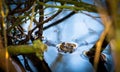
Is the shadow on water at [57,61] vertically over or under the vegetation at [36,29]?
under

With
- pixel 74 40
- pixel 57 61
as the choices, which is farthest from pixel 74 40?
pixel 57 61

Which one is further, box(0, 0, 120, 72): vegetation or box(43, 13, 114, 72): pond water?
box(43, 13, 114, 72): pond water

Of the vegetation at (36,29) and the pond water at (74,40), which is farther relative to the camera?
the pond water at (74,40)

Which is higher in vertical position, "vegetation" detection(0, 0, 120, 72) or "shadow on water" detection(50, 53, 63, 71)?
"vegetation" detection(0, 0, 120, 72)

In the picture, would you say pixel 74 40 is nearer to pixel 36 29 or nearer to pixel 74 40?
pixel 74 40

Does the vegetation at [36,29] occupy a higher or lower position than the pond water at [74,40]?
higher

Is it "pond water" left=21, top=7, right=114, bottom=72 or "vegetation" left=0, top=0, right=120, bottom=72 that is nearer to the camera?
"vegetation" left=0, top=0, right=120, bottom=72

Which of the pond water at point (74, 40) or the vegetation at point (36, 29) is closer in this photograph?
the vegetation at point (36, 29)

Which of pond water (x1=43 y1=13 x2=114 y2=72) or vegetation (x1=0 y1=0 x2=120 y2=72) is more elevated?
vegetation (x1=0 y1=0 x2=120 y2=72)

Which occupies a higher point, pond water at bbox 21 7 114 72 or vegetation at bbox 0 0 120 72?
vegetation at bbox 0 0 120 72
